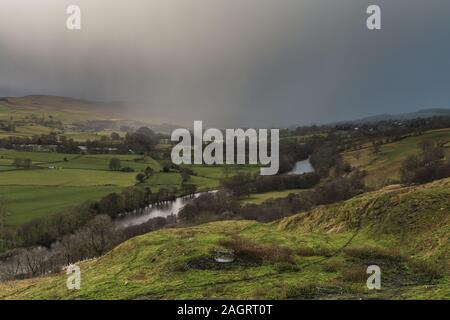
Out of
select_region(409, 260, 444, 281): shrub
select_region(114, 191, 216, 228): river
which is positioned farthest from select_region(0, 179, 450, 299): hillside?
select_region(114, 191, 216, 228): river

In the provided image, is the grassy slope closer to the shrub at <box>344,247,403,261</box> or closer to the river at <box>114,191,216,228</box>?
the river at <box>114,191,216,228</box>

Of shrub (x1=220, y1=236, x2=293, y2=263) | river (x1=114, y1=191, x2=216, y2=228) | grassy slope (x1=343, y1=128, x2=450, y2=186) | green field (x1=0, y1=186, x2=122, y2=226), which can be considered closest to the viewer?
shrub (x1=220, y1=236, x2=293, y2=263)

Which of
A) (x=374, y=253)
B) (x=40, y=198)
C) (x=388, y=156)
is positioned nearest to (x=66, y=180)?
(x=40, y=198)

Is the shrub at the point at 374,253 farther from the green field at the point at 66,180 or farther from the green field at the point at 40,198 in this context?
the green field at the point at 66,180
